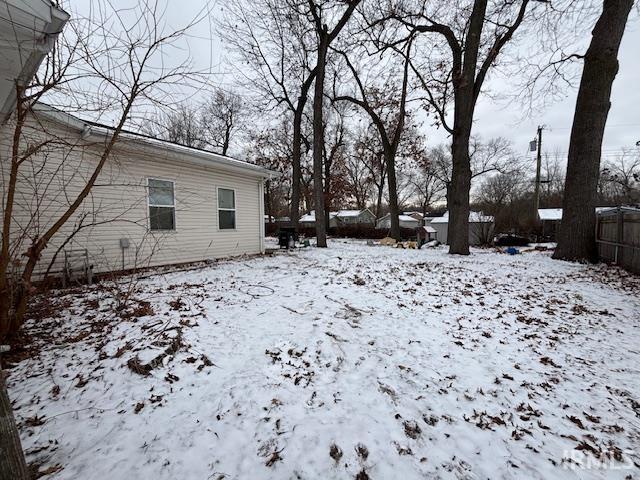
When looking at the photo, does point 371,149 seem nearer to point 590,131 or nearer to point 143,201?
point 590,131

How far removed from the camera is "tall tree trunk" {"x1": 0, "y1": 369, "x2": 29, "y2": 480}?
3.46 ft

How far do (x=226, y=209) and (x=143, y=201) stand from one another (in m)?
2.40

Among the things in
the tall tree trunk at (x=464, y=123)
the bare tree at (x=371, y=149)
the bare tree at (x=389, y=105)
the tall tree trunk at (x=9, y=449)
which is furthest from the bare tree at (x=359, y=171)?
the tall tree trunk at (x=9, y=449)

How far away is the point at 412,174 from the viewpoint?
123 ft

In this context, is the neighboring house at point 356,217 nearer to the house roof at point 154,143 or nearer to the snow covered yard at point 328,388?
the house roof at point 154,143

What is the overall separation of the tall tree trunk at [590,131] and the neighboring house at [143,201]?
9.23 meters

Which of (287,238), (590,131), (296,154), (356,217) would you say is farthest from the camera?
(356,217)

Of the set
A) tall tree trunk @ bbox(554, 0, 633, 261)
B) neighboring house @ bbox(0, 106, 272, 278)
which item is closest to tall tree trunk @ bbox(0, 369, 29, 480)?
neighboring house @ bbox(0, 106, 272, 278)

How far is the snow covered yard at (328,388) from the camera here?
5.47 ft

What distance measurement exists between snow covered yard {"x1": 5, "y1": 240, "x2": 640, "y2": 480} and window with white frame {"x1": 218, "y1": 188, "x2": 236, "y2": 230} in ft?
14.0

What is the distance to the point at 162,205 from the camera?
684cm

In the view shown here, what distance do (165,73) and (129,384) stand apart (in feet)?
10.5

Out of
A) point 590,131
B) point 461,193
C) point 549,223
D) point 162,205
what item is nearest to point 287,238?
point 162,205

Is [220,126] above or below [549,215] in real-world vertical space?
above
